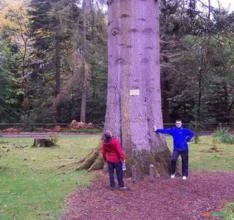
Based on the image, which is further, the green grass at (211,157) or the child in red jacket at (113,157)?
the green grass at (211,157)

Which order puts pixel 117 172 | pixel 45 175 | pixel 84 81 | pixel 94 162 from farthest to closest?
pixel 84 81, pixel 94 162, pixel 45 175, pixel 117 172

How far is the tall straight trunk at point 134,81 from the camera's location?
1271 cm

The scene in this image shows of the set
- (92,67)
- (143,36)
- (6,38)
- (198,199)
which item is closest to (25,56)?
(6,38)

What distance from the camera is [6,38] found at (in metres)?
47.2

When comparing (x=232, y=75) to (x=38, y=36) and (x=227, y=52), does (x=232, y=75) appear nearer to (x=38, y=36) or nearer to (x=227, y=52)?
(x=227, y=52)

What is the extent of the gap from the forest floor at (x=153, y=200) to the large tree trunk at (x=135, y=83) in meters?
1.01

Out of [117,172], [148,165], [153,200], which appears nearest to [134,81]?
[148,165]

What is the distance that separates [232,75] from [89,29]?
11860mm

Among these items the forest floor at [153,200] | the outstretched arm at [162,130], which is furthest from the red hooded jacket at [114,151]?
the outstretched arm at [162,130]

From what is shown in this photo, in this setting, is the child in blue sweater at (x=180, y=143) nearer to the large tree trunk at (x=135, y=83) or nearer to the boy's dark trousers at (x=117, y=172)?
the large tree trunk at (x=135, y=83)

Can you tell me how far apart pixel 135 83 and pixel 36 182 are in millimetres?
3592

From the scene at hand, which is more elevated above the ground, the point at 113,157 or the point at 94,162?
the point at 113,157

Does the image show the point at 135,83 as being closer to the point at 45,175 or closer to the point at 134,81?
the point at 134,81

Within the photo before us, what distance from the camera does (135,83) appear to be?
12.8 meters
